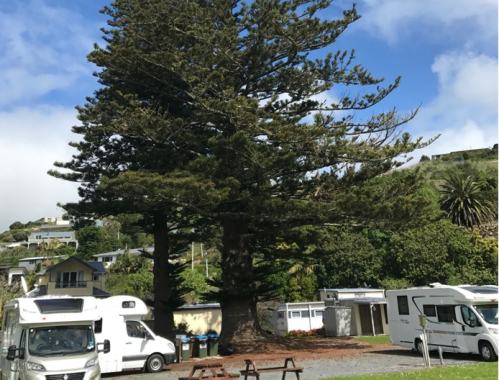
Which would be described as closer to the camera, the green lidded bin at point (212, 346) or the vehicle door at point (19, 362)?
the vehicle door at point (19, 362)

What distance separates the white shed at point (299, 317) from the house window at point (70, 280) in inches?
796

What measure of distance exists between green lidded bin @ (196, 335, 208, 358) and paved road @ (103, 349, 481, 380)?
2.24 metres

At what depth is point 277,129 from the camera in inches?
661

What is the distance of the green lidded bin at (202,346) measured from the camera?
55.6ft

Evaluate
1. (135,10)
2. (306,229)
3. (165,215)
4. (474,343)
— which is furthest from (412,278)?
(135,10)

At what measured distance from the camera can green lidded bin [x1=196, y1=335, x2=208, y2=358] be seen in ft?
55.6

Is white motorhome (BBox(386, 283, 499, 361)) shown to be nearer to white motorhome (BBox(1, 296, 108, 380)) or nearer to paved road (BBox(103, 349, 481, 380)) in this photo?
paved road (BBox(103, 349, 481, 380))

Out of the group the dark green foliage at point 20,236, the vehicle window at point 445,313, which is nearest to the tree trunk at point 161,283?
the vehicle window at point 445,313

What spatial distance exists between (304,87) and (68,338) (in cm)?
1498

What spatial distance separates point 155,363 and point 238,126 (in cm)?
893

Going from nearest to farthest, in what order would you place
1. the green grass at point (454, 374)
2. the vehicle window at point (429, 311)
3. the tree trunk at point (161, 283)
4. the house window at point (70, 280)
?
1. the green grass at point (454, 374)
2. the vehicle window at point (429, 311)
3. the tree trunk at point (161, 283)
4. the house window at point (70, 280)

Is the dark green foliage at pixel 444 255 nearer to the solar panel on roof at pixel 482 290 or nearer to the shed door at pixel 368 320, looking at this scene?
the shed door at pixel 368 320

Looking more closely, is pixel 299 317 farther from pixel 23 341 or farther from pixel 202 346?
pixel 23 341

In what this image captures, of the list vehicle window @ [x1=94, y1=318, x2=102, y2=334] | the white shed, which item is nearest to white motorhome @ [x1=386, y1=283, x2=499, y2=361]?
vehicle window @ [x1=94, y1=318, x2=102, y2=334]
